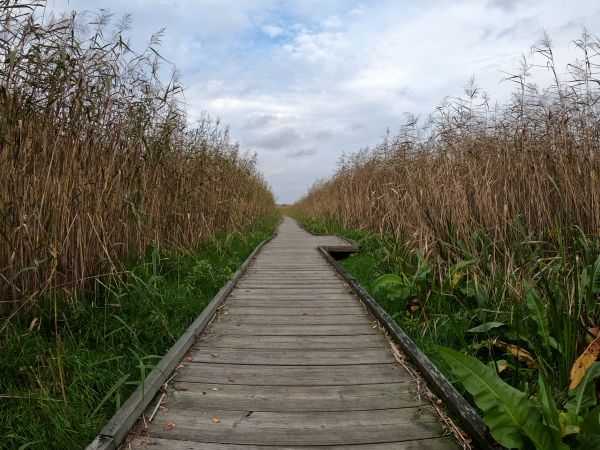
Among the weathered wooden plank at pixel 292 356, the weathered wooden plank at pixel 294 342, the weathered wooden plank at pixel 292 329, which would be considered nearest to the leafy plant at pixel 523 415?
the weathered wooden plank at pixel 292 356

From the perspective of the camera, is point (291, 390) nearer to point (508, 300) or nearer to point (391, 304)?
point (508, 300)

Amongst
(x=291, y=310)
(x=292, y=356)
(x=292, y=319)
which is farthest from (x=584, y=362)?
(x=291, y=310)

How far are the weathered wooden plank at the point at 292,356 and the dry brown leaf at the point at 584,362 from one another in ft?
3.66

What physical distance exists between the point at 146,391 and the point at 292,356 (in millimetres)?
1062

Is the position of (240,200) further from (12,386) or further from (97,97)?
(12,386)

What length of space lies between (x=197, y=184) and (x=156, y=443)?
180 inches

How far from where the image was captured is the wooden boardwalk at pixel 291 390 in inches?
77.0

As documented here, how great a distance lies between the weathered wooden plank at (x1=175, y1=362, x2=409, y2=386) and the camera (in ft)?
8.41

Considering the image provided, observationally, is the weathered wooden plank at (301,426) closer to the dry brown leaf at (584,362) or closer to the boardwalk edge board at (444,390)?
the boardwalk edge board at (444,390)

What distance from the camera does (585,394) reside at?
191 cm

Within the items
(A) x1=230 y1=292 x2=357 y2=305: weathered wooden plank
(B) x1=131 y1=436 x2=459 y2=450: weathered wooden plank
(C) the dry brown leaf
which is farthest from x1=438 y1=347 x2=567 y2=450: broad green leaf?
(A) x1=230 y1=292 x2=357 y2=305: weathered wooden plank

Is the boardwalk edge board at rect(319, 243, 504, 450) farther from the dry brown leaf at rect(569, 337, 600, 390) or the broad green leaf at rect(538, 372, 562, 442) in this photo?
the dry brown leaf at rect(569, 337, 600, 390)

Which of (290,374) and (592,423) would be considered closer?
(592,423)

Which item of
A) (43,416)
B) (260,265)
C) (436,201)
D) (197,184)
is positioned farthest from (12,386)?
(260,265)
